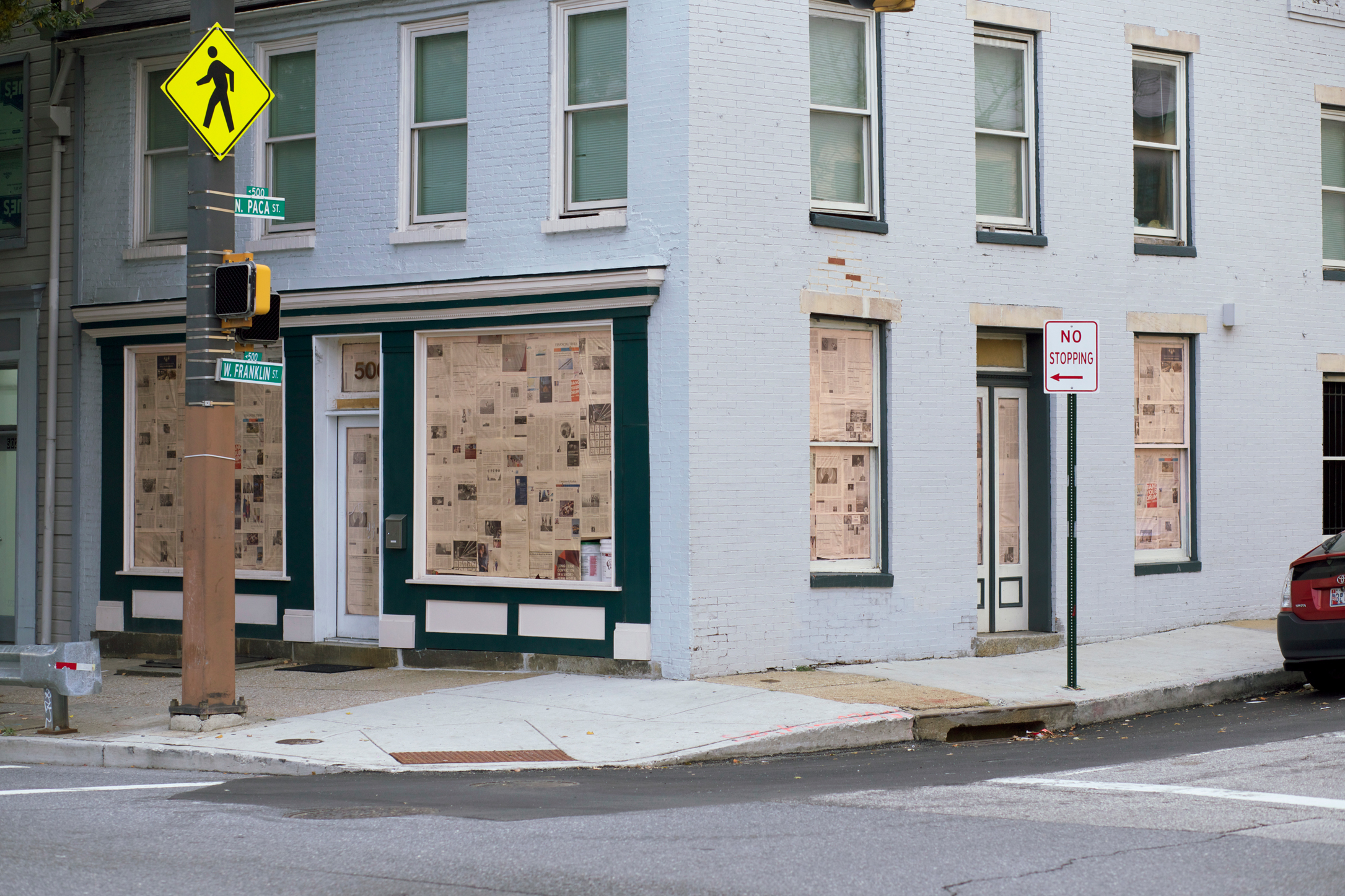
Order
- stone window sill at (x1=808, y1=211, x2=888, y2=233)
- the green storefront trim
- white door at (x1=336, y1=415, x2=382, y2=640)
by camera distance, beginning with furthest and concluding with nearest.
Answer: white door at (x1=336, y1=415, x2=382, y2=640)
stone window sill at (x1=808, y1=211, x2=888, y2=233)
the green storefront trim

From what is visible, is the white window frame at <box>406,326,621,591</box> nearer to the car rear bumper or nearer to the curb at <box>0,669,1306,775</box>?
the curb at <box>0,669,1306,775</box>

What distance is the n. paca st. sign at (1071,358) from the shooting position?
456 inches

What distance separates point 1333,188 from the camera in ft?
54.0

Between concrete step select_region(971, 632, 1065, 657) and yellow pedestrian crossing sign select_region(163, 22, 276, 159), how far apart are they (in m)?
7.89

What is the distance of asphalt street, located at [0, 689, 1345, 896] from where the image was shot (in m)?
6.11

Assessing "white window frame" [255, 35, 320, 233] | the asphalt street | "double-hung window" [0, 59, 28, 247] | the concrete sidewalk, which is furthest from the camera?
"double-hung window" [0, 59, 28, 247]

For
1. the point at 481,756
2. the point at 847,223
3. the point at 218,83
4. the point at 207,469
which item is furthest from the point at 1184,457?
the point at 218,83

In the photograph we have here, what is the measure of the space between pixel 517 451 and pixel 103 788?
18.0 ft

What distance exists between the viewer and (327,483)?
1439 cm

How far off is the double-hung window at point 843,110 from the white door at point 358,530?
193 inches

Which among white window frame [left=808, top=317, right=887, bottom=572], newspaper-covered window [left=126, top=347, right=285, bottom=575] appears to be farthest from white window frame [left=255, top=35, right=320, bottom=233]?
white window frame [left=808, top=317, right=887, bottom=572]

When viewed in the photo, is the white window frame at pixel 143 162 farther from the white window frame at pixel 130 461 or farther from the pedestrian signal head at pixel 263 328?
the pedestrian signal head at pixel 263 328

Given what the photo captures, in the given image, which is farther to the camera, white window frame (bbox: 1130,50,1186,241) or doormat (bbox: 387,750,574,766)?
white window frame (bbox: 1130,50,1186,241)

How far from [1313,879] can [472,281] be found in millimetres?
9127
